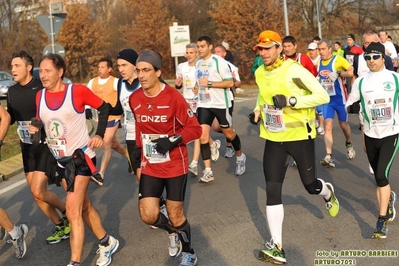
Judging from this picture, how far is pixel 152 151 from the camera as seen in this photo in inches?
195

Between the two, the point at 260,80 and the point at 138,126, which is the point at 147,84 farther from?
the point at 260,80

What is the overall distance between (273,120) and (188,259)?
1.55 m

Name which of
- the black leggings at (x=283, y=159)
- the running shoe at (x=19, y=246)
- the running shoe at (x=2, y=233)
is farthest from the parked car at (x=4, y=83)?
the black leggings at (x=283, y=159)

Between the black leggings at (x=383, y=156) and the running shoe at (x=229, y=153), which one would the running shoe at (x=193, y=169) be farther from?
the black leggings at (x=383, y=156)

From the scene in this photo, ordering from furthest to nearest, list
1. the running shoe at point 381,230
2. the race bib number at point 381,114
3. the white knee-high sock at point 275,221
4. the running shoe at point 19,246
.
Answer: the race bib number at point 381,114, the running shoe at point 19,246, the running shoe at point 381,230, the white knee-high sock at point 275,221

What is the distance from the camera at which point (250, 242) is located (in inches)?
220

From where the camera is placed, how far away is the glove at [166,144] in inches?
183

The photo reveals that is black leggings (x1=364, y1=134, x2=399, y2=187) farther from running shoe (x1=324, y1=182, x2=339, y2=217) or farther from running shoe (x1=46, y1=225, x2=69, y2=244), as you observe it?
running shoe (x1=46, y1=225, x2=69, y2=244)

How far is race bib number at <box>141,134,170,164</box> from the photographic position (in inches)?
194

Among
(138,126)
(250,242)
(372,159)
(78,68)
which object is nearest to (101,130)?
(138,126)

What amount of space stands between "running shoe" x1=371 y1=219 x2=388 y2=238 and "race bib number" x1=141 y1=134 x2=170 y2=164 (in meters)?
2.25

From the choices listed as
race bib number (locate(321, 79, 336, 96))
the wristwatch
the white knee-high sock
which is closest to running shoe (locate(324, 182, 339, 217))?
the white knee-high sock

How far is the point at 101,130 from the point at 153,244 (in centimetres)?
135

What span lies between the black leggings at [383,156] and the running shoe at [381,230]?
389 millimetres
